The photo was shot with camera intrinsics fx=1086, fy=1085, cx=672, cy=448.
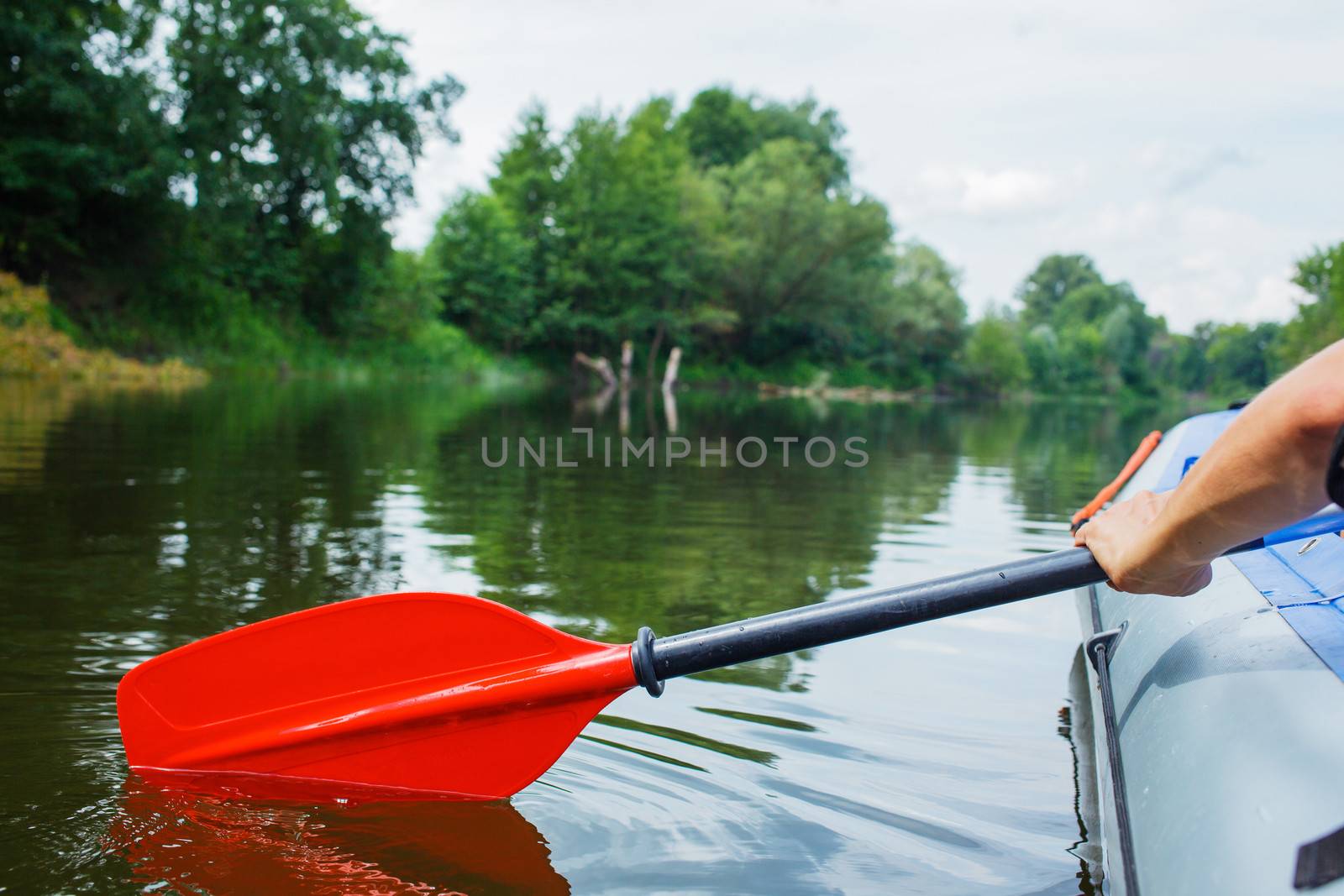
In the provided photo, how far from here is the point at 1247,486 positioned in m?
1.14

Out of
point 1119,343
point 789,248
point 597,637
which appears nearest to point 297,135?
point 789,248

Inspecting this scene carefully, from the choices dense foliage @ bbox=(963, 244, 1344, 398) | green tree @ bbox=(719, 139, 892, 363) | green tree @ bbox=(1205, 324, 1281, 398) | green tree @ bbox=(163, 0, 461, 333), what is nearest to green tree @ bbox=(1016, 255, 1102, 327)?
dense foliage @ bbox=(963, 244, 1344, 398)

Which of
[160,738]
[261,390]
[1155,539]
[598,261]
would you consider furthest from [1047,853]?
[598,261]

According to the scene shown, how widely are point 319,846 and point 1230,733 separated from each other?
1.50 metres

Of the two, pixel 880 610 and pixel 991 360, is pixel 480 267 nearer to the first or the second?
pixel 991 360

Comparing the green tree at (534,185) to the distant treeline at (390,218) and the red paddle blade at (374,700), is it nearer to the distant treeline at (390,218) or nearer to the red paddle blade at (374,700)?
the distant treeline at (390,218)

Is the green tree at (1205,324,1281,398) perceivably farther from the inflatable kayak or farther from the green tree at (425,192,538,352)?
the inflatable kayak

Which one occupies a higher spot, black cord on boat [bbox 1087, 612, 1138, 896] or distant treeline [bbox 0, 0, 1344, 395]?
distant treeline [bbox 0, 0, 1344, 395]

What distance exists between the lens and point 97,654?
2932 mm

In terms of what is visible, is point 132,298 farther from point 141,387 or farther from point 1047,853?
point 1047,853

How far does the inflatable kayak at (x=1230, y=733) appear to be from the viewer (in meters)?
1.09

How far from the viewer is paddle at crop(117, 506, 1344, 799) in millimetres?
2123

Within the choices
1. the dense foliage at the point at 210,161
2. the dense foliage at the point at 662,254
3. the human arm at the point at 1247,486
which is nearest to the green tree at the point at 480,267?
the dense foliage at the point at 662,254

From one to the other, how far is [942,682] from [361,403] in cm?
1356
